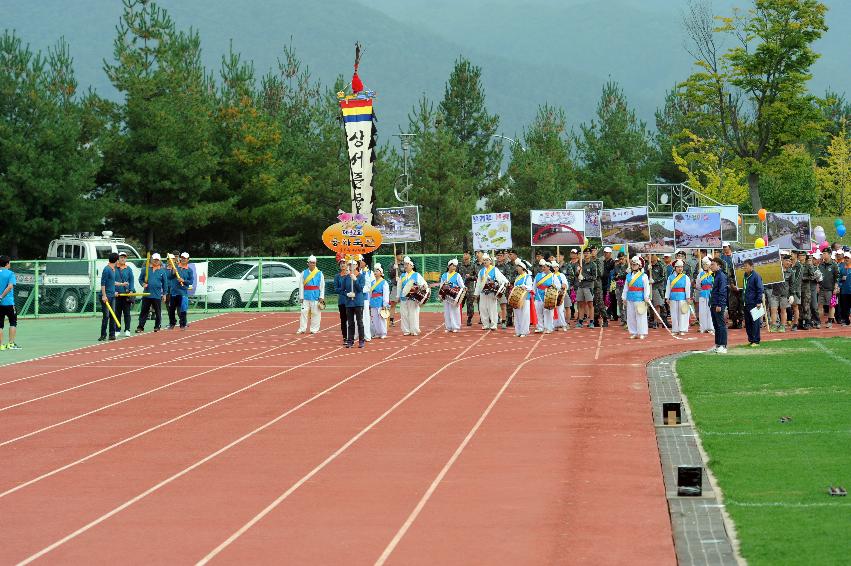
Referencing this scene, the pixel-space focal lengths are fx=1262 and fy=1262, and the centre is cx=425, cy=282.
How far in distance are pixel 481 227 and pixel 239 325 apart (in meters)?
7.59

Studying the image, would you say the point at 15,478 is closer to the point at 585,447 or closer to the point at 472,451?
the point at 472,451

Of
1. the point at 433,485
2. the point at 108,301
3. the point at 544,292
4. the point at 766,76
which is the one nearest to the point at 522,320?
the point at 544,292

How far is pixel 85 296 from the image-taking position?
125 ft

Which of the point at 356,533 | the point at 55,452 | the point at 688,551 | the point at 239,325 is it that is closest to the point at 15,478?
the point at 55,452

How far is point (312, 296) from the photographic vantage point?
3041 centimetres

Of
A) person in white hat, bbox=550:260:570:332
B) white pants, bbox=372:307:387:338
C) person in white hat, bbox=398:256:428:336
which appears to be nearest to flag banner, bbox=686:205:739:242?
person in white hat, bbox=550:260:570:332

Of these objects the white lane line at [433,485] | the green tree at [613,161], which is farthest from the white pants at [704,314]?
the green tree at [613,161]

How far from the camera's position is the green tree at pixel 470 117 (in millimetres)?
68000

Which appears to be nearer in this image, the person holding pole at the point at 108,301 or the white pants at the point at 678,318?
the white pants at the point at 678,318

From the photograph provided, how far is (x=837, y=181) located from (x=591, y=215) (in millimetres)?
40718

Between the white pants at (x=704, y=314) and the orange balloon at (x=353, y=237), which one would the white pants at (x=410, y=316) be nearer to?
the orange balloon at (x=353, y=237)

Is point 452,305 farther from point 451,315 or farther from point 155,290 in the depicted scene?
point 155,290

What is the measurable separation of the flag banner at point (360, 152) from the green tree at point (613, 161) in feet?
101

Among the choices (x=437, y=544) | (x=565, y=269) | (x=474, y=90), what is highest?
(x=474, y=90)
